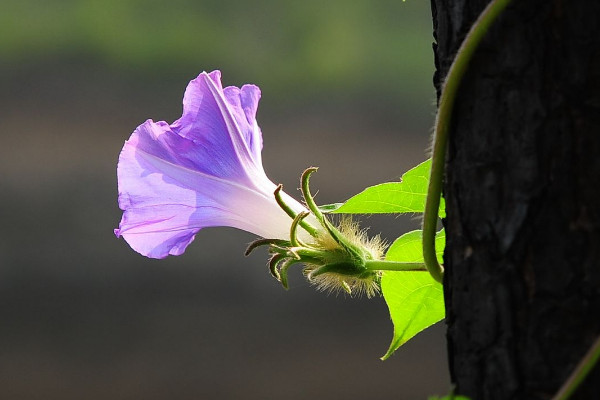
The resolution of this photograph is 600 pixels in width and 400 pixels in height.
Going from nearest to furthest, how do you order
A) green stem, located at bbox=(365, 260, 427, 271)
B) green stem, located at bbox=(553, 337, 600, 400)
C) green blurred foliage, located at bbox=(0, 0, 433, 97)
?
green stem, located at bbox=(553, 337, 600, 400), green stem, located at bbox=(365, 260, 427, 271), green blurred foliage, located at bbox=(0, 0, 433, 97)

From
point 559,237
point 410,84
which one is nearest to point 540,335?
point 559,237

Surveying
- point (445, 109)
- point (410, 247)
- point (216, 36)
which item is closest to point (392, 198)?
point (410, 247)

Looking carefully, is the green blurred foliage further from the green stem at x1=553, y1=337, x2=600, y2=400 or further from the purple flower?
the green stem at x1=553, y1=337, x2=600, y2=400

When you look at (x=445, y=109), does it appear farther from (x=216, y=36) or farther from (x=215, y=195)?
(x=216, y=36)

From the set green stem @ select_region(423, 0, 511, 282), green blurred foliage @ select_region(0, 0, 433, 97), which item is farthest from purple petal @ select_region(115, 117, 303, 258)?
green blurred foliage @ select_region(0, 0, 433, 97)

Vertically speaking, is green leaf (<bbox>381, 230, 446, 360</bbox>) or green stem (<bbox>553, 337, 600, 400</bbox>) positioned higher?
green stem (<bbox>553, 337, 600, 400</bbox>)

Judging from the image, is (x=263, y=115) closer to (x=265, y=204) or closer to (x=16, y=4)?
Answer: (x=16, y=4)

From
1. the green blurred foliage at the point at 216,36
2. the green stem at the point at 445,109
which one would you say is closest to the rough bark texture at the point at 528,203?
the green stem at the point at 445,109
